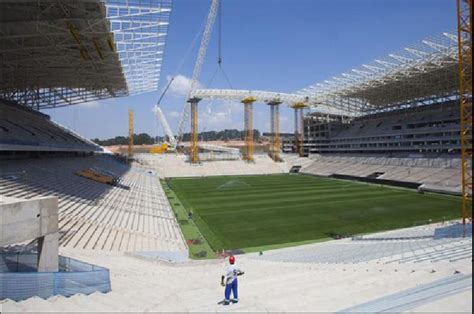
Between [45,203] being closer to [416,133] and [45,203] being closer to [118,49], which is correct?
[118,49]

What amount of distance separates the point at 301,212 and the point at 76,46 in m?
Result: 25.8

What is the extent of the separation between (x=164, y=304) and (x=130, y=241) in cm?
1503

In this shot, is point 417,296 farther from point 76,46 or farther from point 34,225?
point 76,46

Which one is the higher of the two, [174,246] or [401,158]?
[401,158]

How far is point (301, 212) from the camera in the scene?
3669 cm

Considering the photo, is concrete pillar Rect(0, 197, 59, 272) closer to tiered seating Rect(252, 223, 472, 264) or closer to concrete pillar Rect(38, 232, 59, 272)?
concrete pillar Rect(38, 232, 59, 272)

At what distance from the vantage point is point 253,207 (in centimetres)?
3975

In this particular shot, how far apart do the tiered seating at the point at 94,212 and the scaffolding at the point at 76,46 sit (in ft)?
33.4

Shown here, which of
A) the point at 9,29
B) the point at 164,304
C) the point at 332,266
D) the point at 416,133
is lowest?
the point at 332,266

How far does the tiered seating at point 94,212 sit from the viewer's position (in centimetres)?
2128

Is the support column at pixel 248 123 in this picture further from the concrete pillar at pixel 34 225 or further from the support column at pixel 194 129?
the concrete pillar at pixel 34 225

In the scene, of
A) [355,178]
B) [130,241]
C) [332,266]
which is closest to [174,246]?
[130,241]

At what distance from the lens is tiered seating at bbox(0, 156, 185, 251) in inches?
838

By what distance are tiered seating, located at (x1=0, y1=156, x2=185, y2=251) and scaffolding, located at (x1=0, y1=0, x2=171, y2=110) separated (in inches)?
401
